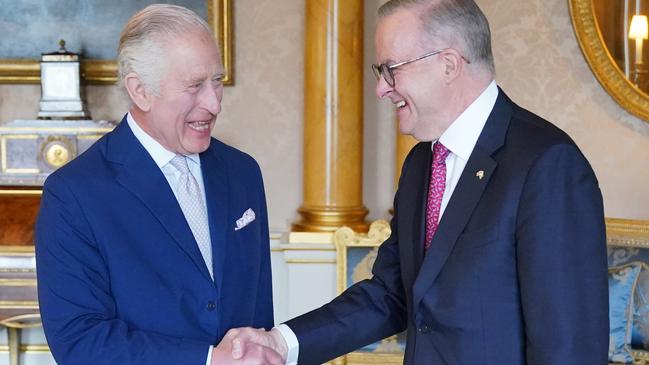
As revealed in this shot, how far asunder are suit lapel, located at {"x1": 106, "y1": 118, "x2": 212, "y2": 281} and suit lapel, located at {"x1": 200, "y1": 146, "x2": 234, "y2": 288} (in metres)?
0.06

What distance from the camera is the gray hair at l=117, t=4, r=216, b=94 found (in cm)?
227

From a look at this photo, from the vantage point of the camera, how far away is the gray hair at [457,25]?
7.51ft

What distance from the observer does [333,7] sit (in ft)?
17.2

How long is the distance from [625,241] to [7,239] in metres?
3.13

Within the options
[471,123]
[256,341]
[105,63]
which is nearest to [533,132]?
[471,123]

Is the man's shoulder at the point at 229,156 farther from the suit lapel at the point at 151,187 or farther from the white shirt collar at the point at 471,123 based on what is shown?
the white shirt collar at the point at 471,123

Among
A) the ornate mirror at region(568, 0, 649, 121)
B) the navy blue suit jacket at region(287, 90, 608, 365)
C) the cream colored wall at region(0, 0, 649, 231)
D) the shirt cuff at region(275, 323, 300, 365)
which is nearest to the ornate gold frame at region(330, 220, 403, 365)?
the cream colored wall at region(0, 0, 649, 231)

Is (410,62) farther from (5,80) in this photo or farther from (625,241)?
(5,80)

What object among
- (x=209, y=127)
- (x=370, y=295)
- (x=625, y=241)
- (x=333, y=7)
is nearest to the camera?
(x=209, y=127)

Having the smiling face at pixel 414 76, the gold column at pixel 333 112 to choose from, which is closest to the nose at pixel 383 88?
the smiling face at pixel 414 76

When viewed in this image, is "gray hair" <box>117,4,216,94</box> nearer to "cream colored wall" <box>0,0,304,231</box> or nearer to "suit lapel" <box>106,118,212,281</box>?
"suit lapel" <box>106,118,212,281</box>

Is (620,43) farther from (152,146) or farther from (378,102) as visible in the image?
(152,146)

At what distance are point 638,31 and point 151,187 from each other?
12.4 feet

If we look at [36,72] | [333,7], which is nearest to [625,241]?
[333,7]
